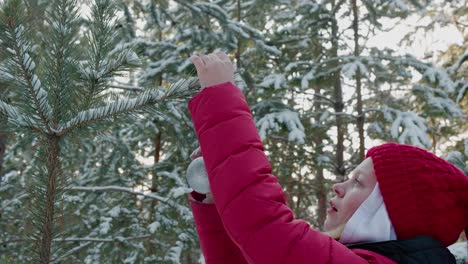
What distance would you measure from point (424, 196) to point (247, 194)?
575 mm

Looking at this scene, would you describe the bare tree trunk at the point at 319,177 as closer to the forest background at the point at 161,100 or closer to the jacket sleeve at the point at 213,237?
the forest background at the point at 161,100

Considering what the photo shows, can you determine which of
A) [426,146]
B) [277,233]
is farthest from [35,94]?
[426,146]

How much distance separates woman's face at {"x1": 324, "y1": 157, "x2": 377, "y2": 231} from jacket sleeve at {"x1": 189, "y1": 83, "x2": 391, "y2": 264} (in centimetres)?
30

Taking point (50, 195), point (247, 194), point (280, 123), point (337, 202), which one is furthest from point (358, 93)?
point (50, 195)

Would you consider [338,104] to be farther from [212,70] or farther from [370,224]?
[212,70]

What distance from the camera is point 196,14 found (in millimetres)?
5934

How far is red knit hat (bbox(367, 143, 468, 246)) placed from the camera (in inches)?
57.2

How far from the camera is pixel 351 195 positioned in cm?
164

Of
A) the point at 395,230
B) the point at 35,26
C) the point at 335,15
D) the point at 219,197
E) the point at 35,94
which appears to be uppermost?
the point at 335,15

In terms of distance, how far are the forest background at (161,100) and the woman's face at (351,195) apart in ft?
2.16

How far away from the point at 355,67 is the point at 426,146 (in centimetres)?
154

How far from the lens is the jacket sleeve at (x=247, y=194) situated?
1.29 meters

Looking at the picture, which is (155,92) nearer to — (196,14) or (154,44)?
(196,14)

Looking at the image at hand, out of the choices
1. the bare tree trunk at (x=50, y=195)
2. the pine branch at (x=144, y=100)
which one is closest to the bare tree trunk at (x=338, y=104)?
the pine branch at (x=144, y=100)
